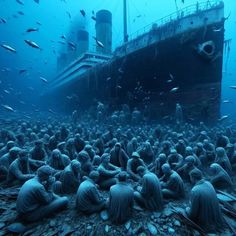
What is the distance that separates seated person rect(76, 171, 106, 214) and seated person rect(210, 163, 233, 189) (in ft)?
12.8

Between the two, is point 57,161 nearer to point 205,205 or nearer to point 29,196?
point 29,196

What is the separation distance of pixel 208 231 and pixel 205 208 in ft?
1.75

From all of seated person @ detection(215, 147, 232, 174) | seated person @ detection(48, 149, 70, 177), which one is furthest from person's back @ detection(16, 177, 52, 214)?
seated person @ detection(215, 147, 232, 174)

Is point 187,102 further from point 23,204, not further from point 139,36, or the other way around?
point 23,204

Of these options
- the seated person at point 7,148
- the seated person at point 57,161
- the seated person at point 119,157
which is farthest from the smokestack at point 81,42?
the seated person at point 57,161

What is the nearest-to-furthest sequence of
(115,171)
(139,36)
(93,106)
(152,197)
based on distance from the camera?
(152,197)
(115,171)
(139,36)
(93,106)

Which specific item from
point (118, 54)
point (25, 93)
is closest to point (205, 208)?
point (118, 54)

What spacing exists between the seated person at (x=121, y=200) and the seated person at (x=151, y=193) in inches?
26.2

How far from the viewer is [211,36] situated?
1798 centimetres

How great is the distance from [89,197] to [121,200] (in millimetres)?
944

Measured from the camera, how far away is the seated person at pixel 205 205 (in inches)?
206

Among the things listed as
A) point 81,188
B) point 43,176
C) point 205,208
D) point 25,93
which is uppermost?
point 25,93

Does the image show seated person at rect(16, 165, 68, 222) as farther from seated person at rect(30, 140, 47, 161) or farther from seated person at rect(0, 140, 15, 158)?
seated person at rect(0, 140, 15, 158)

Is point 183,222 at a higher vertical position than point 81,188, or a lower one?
lower
